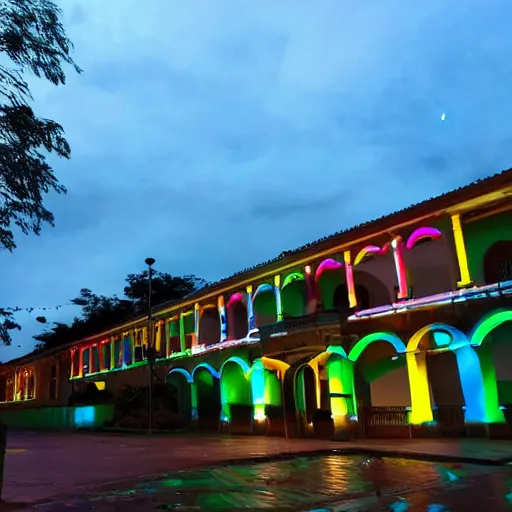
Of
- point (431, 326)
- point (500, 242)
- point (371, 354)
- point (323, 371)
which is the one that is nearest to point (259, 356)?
point (323, 371)

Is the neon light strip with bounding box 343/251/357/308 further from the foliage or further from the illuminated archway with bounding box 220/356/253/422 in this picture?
the foliage

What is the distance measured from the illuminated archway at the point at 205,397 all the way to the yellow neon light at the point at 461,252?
1370 cm

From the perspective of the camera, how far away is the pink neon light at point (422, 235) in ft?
56.0

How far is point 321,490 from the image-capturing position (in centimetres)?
830

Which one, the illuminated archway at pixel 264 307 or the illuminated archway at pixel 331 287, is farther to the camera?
the illuminated archway at pixel 264 307

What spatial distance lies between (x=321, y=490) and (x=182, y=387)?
21915 millimetres

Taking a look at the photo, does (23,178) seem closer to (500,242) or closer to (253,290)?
(500,242)

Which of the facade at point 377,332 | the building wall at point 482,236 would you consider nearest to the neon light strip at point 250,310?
the facade at point 377,332

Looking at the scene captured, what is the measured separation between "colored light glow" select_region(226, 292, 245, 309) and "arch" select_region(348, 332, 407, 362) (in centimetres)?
778

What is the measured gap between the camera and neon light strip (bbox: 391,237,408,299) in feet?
58.0

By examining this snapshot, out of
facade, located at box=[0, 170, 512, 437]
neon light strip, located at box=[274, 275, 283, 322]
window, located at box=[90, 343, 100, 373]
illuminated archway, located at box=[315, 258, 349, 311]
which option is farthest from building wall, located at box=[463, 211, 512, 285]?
window, located at box=[90, 343, 100, 373]

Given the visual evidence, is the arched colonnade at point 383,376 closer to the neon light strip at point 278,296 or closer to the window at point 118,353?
the neon light strip at point 278,296

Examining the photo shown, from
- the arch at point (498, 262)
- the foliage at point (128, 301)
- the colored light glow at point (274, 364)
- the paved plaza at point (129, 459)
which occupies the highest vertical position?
the foliage at point (128, 301)

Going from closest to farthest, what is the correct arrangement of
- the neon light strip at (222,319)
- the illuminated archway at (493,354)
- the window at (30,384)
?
the illuminated archway at (493,354) → the neon light strip at (222,319) → the window at (30,384)
